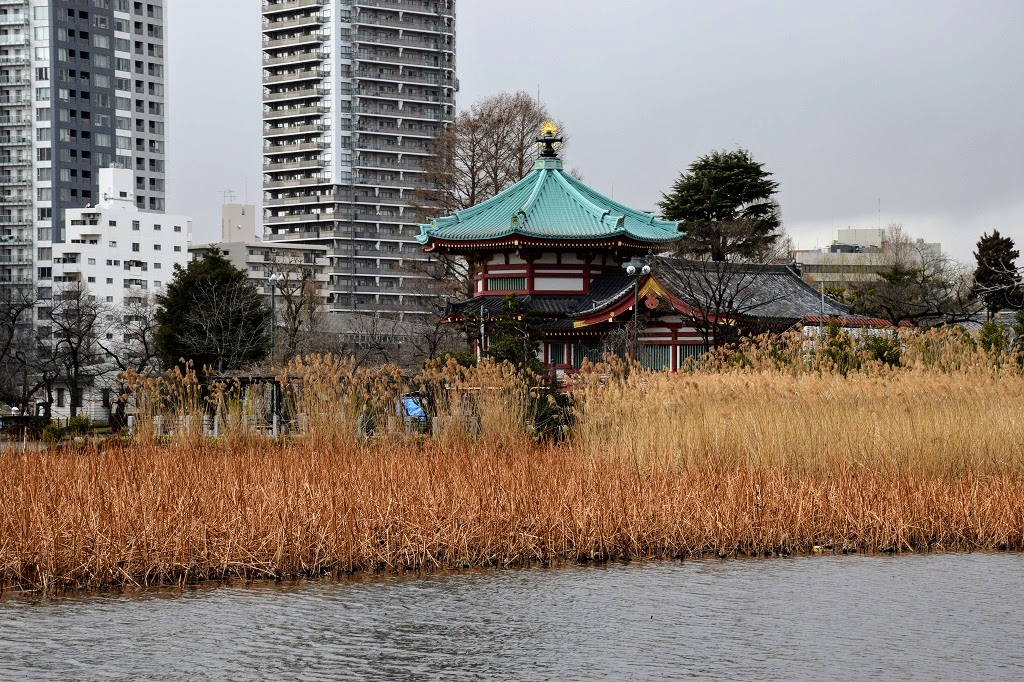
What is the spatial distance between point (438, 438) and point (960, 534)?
20.8ft

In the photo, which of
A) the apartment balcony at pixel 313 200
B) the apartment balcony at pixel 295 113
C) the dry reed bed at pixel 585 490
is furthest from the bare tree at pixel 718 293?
the apartment balcony at pixel 295 113

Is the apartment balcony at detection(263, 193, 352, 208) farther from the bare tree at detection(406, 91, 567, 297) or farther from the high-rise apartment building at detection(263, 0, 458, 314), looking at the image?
the bare tree at detection(406, 91, 567, 297)

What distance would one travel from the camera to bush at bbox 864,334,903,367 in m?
19.9

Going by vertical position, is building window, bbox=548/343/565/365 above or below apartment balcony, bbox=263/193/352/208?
below

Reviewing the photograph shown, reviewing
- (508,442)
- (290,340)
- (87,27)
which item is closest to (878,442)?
(508,442)

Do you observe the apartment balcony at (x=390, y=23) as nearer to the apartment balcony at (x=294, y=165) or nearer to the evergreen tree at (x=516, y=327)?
the apartment balcony at (x=294, y=165)

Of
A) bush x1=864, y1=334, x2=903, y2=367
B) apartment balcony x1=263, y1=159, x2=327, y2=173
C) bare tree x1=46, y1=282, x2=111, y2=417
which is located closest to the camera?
bush x1=864, y1=334, x2=903, y2=367

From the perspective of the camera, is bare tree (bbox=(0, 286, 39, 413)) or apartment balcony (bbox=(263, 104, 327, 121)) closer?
bare tree (bbox=(0, 286, 39, 413))

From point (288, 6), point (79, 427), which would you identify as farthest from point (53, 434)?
point (288, 6)

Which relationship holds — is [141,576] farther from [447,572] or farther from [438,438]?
[438,438]

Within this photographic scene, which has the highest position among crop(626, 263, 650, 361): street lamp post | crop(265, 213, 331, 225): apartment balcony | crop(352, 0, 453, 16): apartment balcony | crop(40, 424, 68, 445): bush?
crop(352, 0, 453, 16): apartment balcony

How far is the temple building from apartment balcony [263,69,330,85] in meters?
53.9

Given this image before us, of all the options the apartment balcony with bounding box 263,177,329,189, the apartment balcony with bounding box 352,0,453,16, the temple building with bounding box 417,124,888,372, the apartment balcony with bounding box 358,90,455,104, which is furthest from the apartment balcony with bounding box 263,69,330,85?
the temple building with bounding box 417,124,888,372

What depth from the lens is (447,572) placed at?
1088 centimetres
